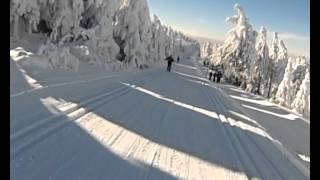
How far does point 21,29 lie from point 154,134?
16182 millimetres

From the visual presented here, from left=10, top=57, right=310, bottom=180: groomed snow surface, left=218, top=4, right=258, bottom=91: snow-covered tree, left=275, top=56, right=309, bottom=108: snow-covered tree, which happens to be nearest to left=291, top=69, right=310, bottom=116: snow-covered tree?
left=275, top=56, right=309, bottom=108: snow-covered tree

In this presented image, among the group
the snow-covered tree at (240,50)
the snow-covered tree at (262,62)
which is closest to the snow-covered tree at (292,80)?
the snow-covered tree at (262,62)

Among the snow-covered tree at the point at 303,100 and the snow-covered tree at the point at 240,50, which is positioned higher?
the snow-covered tree at the point at 240,50

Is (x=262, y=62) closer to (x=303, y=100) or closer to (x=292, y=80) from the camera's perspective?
(x=292, y=80)

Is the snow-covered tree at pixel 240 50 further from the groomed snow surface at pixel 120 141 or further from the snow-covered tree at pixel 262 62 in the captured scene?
the groomed snow surface at pixel 120 141

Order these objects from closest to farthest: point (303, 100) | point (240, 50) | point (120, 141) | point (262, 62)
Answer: point (120, 141) < point (303, 100) < point (240, 50) < point (262, 62)

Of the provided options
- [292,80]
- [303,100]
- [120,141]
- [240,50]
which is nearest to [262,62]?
[240,50]

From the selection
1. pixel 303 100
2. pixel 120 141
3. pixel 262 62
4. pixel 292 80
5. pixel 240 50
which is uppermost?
pixel 240 50

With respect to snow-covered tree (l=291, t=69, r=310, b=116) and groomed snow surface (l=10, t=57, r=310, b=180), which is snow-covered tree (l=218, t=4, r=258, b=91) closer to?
snow-covered tree (l=291, t=69, r=310, b=116)

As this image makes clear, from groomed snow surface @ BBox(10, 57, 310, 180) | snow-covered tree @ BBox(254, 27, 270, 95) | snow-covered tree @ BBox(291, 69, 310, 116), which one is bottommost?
snow-covered tree @ BBox(291, 69, 310, 116)

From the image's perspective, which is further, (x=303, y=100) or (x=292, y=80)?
(x=292, y=80)

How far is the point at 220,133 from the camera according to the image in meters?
9.81
